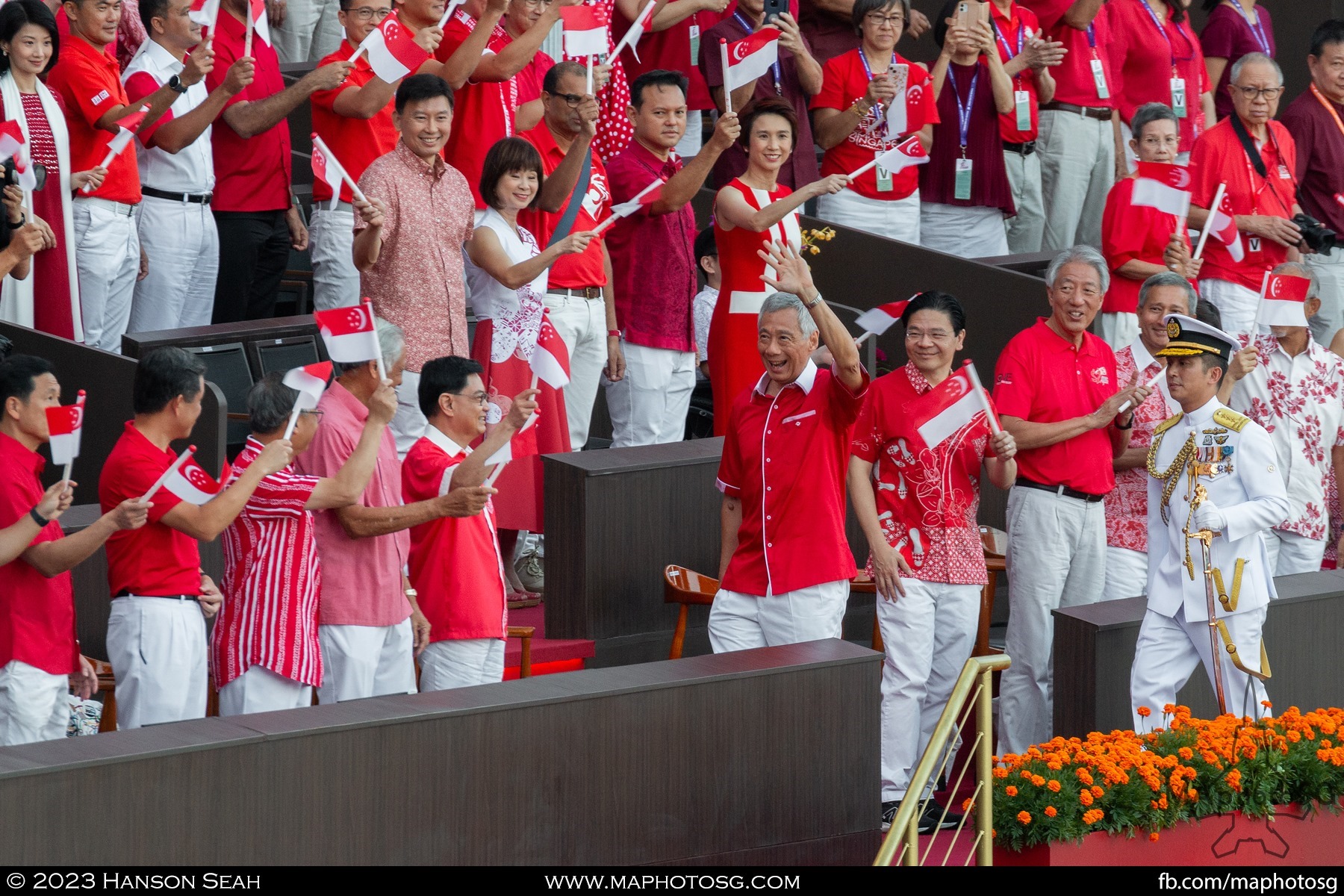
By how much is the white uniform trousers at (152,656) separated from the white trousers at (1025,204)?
20.3 feet

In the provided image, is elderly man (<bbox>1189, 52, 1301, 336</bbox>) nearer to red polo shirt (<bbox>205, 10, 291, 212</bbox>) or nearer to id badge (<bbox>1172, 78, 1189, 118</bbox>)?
id badge (<bbox>1172, 78, 1189, 118</bbox>)

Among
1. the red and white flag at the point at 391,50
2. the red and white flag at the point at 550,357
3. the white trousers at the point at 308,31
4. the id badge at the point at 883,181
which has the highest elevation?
the white trousers at the point at 308,31

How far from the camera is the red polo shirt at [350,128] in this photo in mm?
8383

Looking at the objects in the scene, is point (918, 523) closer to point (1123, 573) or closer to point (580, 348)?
point (1123, 573)

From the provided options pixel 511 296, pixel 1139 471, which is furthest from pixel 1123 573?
pixel 511 296

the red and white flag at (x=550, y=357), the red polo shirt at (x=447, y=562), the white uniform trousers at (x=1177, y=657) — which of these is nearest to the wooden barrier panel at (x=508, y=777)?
the red polo shirt at (x=447, y=562)

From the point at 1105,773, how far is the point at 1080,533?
147 centimetres

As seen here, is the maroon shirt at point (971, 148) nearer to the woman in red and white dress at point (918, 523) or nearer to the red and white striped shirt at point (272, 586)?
the woman in red and white dress at point (918, 523)

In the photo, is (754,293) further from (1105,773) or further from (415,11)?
(1105,773)

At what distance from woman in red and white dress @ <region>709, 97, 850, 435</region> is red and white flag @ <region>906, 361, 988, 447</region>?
1.34m


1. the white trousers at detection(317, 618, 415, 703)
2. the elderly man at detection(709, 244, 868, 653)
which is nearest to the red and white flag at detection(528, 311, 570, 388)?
the elderly man at detection(709, 244, 868, 653)

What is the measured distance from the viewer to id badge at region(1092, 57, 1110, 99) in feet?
36.0

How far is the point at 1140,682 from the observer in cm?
661
